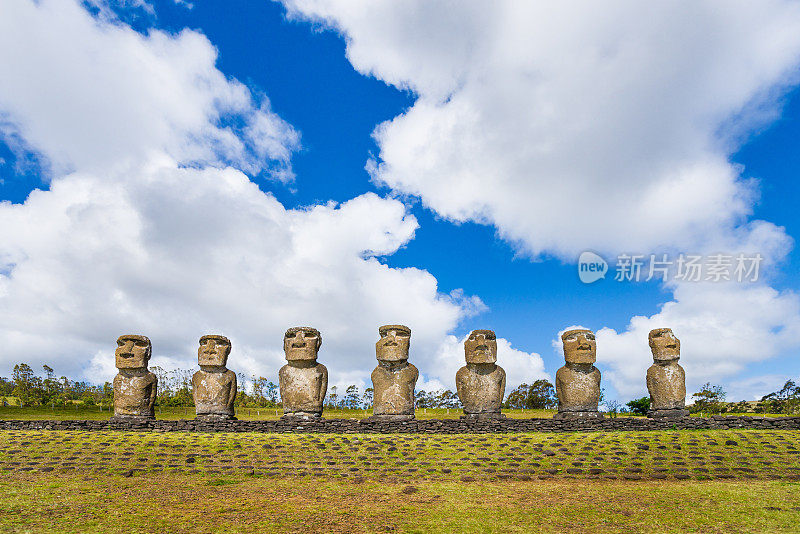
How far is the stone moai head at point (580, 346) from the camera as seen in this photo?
20766mm

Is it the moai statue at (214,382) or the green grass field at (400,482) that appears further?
the moai statue at (214,382)

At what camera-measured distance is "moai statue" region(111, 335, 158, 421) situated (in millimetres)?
20522

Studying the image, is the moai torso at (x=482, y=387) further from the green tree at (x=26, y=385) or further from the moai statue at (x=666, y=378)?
the green tree at (x=26, y=385)

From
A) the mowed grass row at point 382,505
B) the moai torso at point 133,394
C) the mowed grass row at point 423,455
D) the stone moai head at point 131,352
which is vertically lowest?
the mowed grass row at point 382,505

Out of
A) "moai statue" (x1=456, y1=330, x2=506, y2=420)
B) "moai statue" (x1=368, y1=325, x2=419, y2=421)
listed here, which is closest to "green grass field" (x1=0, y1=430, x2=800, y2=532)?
"moai statue" (x1=368, y1=325, x2=419, y2=421)

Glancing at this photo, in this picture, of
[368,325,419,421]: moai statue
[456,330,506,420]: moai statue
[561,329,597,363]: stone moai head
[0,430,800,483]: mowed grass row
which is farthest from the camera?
[561,329,597,363]: stone moai head

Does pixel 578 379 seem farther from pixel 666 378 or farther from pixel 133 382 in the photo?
pixel 133 382

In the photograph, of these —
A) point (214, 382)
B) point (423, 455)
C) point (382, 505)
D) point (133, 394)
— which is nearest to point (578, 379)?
point (423, 455)

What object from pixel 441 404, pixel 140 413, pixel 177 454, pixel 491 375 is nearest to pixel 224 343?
pixel 140 413

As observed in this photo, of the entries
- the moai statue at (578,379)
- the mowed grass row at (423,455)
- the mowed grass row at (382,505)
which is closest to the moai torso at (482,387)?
the moai statue at (578,379)

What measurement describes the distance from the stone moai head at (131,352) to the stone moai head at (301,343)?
221 inches

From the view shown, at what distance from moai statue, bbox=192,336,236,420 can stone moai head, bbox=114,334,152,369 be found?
2095 millimetres

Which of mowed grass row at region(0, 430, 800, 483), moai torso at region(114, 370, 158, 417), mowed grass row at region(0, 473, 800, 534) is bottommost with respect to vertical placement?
mowed grass row at region(0, 473, 800, 534)

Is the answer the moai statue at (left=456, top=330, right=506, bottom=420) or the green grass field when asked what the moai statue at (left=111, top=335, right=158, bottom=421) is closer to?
the green grass field
